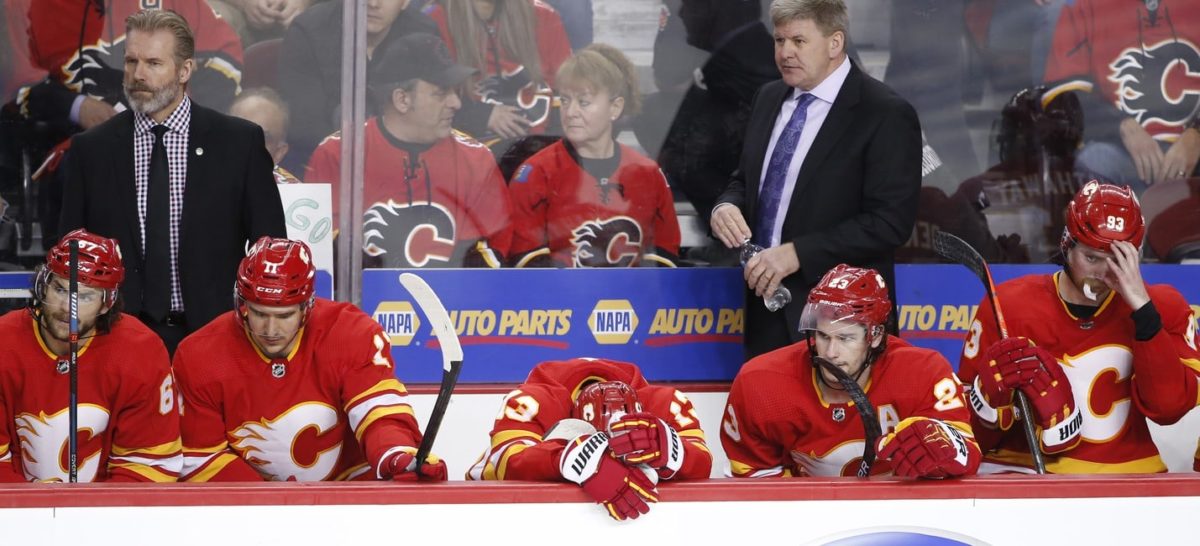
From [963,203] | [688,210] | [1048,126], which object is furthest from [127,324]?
[1048,126]

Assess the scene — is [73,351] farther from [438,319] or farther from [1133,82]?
[1133,82]

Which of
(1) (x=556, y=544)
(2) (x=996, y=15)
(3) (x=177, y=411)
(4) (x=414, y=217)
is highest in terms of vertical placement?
(2) (x=996, y=15)

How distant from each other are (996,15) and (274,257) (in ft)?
8.64

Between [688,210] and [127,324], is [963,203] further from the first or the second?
[127,324]

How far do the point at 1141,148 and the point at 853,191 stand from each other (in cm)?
130

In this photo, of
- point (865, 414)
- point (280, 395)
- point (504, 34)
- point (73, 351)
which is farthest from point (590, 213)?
point (73, 351)

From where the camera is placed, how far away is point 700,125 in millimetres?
4492

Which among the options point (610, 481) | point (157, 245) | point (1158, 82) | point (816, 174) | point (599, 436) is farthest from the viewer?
point (1158, 82)

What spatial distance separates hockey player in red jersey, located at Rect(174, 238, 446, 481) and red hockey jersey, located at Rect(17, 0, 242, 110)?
1.24 meters

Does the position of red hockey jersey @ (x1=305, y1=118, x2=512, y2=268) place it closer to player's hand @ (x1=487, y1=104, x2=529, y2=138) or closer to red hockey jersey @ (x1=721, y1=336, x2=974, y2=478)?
player's hand @ (x1=487, y1=104, x2=529, y2=138)

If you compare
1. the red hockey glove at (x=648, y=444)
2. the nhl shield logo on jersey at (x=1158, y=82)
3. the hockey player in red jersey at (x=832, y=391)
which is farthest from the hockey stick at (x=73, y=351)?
the nhl shield logo on jersey at (x=1158, y=82)

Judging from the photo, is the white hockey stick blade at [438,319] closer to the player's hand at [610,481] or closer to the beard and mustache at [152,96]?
the player's hand at [610,481]

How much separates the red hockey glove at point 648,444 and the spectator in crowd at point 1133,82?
2559mm

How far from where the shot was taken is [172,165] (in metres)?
3.68
